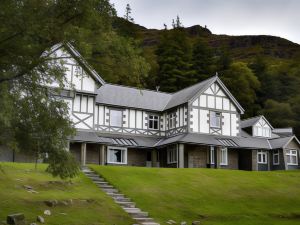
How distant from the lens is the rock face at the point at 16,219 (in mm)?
18953

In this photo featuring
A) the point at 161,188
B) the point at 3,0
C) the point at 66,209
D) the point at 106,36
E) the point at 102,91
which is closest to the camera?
the point at 3,0

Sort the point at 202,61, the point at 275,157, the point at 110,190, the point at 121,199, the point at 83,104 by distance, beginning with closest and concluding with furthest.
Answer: the point at 121,199, the point at 110,190, the point at 83,104, the point at 275,157, the point at 202,61

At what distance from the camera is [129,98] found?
149ft

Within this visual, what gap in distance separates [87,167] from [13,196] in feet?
35.6

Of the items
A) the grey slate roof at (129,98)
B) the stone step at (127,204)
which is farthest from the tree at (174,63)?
the stone step at (127,204)

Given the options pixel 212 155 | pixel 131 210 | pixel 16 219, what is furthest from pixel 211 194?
pixel 212 155

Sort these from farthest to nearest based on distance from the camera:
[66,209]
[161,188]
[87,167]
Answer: [87,167]
[161,188]
[66,209]

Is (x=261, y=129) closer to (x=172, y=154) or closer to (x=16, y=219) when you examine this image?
(x=172, y=154)

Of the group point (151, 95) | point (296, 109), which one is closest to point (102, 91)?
point (151, 95)

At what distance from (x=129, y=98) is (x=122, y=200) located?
20.8 m

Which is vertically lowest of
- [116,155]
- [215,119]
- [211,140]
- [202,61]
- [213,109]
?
[116,155]

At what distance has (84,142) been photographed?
38.6 m

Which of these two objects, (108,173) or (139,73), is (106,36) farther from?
(108,173)

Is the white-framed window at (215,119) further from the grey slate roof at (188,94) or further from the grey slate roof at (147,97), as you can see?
the grey slate roof at (188,94)
